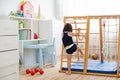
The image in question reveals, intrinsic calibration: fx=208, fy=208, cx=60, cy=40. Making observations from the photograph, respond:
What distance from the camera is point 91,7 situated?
23.8 ft

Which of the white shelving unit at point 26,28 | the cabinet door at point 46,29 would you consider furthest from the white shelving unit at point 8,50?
the cabinet door at point 46,29

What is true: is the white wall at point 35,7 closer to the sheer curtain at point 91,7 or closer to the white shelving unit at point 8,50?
the sheer curtain at point 91,7

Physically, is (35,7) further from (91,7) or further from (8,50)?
(8,50)

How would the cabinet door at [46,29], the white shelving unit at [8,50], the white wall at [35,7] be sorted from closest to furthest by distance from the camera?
the white shelving unit at [8,50] → the white wall at [35,7] → the cabinet door at [46,29]

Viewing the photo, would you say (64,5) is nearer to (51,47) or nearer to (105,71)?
(51,47)

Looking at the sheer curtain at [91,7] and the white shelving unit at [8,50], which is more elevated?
the sheer curtain at [91,7]

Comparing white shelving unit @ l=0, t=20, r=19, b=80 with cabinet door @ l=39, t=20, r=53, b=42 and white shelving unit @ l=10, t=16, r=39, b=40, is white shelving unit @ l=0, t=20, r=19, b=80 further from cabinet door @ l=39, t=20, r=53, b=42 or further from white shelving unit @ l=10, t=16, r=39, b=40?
cabinet door @ l=39, t=20, r=53, b=42

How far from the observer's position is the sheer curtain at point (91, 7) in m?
6.93

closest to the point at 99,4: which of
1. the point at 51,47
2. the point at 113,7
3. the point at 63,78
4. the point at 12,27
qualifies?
the point at 113,7

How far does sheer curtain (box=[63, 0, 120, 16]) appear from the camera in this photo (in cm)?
693

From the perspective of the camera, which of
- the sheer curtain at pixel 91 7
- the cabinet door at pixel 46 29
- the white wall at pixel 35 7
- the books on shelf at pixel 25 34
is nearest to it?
the white wall at pixel 35 7

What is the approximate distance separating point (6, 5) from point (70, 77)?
230cm

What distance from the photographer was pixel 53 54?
232 inches

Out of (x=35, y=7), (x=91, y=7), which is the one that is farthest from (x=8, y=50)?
(x=91, y=7)
